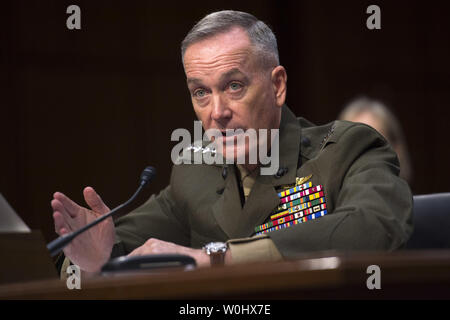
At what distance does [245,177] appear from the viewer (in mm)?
1659

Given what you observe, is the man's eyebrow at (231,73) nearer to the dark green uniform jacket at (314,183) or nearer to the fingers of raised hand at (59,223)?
the dark green uniform jacket at (314,183)

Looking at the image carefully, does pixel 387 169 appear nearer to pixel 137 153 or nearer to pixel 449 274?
pixel 449 274

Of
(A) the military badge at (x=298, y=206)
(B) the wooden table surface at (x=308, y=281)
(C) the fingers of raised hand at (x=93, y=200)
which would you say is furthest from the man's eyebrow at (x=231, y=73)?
(B) the wooden table surface at (x=308, y=281)

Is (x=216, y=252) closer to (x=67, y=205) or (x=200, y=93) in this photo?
(x=67, y=205)

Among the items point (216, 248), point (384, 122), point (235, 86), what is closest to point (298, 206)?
point (235, 86)

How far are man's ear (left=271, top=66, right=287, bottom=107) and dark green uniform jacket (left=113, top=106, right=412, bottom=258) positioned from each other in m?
0.06

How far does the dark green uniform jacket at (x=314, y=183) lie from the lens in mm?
1180

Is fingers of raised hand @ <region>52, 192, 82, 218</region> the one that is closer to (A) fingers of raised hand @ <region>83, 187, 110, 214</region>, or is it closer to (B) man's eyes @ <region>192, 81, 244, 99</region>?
(A) fingers of raised hand @ <region>83, 187, 110, 214</region>

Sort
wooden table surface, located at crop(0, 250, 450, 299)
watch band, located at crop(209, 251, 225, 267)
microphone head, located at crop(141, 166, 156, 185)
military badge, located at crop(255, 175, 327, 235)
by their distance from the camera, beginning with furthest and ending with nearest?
1. military badge, located at crop(255, 175, 327, 235)
2. microphone head, located at crop(141, 166, 156, 185)
3. watch band, located at crop(209, 251, 225, 267)
4. wooden table surface, located at crop(0, 250, 450, 299)

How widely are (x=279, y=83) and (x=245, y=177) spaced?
26 cm

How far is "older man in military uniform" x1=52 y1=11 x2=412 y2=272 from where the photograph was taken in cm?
140

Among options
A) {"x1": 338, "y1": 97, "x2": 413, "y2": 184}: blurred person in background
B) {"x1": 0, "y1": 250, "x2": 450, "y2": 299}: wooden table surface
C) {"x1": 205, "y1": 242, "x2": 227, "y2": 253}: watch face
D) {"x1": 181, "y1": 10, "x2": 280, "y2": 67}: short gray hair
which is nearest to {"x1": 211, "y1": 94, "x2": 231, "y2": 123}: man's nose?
{"x1": 181, "y1": 10, "x2": 280, "y2": 67}: short gray hair

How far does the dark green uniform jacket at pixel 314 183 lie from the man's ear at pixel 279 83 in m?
0.06
